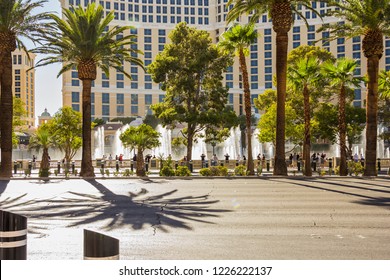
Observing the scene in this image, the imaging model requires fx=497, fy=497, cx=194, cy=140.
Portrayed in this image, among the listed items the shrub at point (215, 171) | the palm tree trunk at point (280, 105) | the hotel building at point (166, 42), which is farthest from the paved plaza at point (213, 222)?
the hotel building at point (166, 42)

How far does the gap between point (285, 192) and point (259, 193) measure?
3.85 ft

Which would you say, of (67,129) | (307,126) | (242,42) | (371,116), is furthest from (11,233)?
(67,129)

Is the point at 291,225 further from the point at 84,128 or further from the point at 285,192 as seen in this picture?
the point at 84,128

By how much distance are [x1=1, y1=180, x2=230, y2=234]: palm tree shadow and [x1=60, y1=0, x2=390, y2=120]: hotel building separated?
336 ft

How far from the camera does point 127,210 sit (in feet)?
48.9

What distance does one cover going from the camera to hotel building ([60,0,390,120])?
395ft

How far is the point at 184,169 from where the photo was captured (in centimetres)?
3105

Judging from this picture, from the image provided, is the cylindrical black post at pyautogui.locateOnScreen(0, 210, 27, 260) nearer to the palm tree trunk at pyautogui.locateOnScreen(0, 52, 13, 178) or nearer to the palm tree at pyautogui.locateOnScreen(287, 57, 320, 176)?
the palm tree at pyautogui.locateOnScreen(287, 57, 320, 176)

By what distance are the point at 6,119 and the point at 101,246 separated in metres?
29.3

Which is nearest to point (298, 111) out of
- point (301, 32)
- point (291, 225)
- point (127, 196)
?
point (127, 196)

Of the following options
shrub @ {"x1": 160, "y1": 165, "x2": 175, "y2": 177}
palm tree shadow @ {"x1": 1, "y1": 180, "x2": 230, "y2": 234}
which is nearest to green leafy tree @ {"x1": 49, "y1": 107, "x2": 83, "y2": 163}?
shrub @ {"x1": 160, "y1": 165, "x2": 175, "y2": 177}

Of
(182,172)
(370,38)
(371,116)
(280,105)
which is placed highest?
(370,38)

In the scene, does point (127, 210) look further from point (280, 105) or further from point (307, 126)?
point (307, 126)
